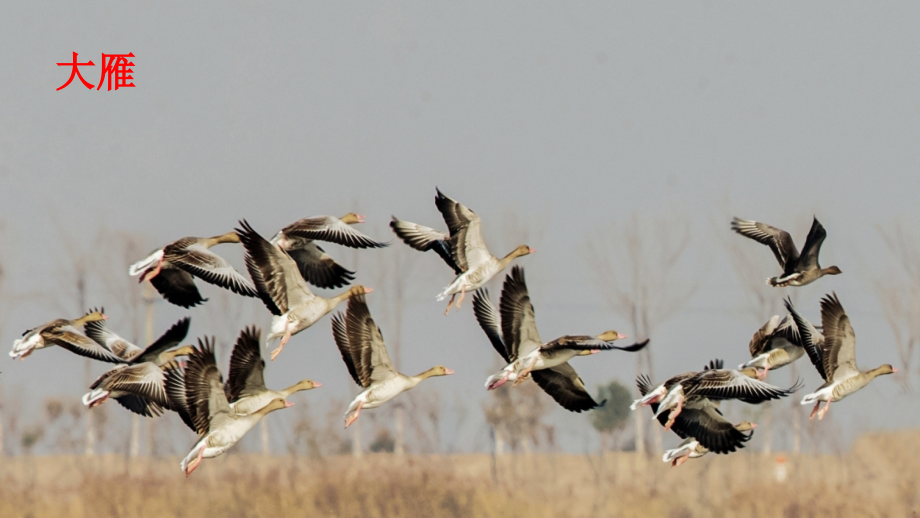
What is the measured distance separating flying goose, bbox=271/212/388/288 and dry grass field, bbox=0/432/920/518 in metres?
17.7

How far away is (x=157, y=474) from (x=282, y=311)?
26.6 meters

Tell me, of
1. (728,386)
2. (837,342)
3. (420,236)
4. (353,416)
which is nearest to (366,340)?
(353,416)

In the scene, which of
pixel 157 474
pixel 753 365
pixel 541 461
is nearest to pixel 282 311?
pixel 753 365

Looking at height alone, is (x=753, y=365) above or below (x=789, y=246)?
below

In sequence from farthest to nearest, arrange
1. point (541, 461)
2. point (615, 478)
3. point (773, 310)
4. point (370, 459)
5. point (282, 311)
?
point (773, 310)
point (541, 461)
point (615, 478)
point (370, 459)
point (282, 311)

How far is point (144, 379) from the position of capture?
23.6 metres

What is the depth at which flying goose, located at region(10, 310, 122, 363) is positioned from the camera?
24.5 metres

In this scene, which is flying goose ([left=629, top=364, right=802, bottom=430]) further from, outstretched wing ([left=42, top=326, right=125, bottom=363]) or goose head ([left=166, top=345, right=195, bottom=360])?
outstretched wing ([left=42, top=326, right=125, bottom=363])

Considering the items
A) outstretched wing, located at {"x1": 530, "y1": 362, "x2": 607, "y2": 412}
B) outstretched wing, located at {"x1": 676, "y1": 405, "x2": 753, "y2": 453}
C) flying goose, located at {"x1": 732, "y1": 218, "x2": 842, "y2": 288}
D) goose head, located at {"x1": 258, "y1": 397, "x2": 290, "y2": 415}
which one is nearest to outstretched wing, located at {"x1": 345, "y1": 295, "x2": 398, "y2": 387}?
goose head, located at {"x1": 258, "y1": 397, "x2": 290, "y2": 415}

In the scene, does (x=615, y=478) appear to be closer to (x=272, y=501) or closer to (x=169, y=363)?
(x=272, y=501)

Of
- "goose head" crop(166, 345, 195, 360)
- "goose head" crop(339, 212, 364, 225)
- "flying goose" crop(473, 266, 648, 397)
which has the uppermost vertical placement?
"goose head" crop(339, 212, 364, 225)

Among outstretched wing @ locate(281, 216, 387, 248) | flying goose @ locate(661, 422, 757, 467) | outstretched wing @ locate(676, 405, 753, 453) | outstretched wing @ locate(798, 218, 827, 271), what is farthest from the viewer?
outstretched wing @ locate(798, 218, 827, 271)

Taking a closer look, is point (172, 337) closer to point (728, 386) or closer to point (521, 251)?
point (521, 251)

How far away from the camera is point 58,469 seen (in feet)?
171
